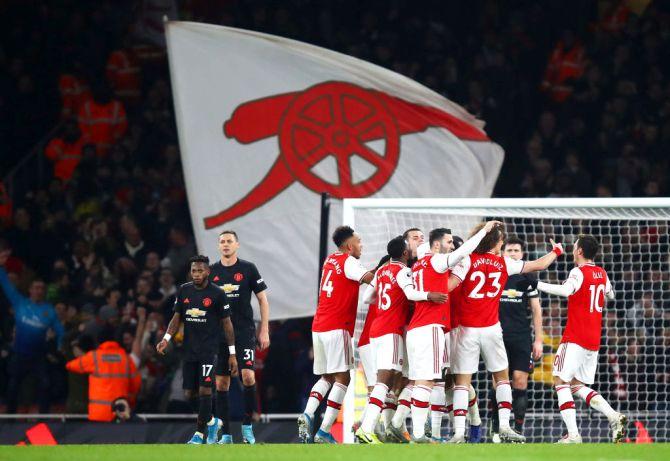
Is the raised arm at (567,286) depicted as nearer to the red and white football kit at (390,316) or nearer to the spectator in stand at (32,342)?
the red and white football kit at (390,316)

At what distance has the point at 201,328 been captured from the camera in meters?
10.8

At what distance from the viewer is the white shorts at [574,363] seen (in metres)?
10.7

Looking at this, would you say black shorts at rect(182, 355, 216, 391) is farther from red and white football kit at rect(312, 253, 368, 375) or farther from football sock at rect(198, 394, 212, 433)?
red and white football kit at rect(312, 253, 368, 375)

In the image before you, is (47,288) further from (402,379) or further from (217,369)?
(402,379)

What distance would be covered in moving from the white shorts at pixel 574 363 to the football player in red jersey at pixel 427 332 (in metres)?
1.15

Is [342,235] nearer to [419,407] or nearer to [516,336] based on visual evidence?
[419,407]

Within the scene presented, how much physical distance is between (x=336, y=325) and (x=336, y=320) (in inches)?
1.7

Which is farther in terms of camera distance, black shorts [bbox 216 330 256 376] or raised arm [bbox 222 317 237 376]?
black shorts [bbox 216 330 256 376]

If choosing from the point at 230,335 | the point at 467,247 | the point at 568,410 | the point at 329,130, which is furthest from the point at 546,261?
the point at 329,130

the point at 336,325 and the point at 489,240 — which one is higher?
the point at 489,240

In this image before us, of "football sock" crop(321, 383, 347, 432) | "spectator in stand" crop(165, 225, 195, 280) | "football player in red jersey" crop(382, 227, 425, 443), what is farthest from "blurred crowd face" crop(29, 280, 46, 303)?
"football player in red jersey" crop(382, 227, 425, 443)

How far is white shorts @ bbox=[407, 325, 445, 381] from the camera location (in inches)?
394

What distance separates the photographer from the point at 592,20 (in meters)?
18.0

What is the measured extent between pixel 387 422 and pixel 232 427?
6.20ft
